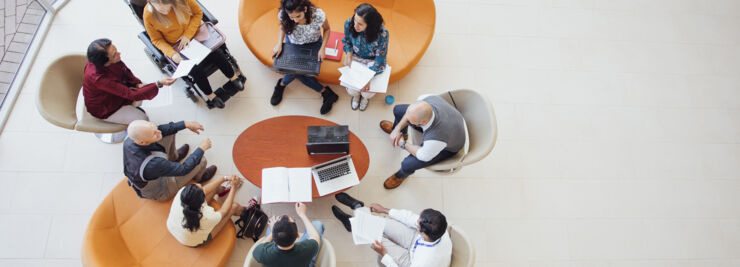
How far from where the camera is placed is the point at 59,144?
3436mm

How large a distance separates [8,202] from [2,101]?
101 cm

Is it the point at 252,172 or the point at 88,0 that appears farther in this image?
the point at 88,0

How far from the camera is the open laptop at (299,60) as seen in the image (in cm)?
333

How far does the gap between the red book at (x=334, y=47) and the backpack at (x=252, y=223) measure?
1565 millimetres

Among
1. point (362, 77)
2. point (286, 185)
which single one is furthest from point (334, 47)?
point (286, 185)

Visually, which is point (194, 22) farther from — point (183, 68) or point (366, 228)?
point (366, 228)

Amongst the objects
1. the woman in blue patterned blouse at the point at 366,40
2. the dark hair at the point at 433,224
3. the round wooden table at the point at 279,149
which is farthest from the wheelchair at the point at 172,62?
the dark hair at the point at 433,224

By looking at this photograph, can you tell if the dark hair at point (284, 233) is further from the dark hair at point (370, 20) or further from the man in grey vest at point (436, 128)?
the dark hair at point (370, 20)

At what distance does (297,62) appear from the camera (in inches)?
132

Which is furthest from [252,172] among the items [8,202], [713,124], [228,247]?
[713,124]

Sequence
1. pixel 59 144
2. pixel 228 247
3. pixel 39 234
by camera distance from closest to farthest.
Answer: pixel 228 247 < pixel 39 234 < pixel 59 144

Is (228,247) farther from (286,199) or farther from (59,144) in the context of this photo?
(59,144)

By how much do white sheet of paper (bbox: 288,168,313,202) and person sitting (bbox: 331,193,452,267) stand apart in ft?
1.54

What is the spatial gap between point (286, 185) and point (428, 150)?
3.75ft
